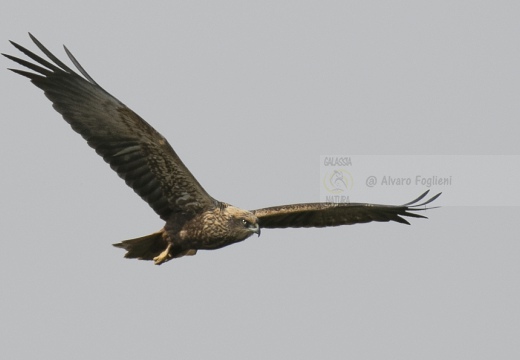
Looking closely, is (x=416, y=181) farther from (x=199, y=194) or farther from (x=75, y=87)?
(x=75, y=87)

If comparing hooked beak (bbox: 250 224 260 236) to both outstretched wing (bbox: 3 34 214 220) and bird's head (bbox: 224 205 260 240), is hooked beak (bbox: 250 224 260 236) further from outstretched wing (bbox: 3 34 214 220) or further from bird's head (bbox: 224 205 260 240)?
outstretched wing (bbox: 3 34 214 220)

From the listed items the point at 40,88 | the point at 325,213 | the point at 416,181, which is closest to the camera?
the point at 40,88

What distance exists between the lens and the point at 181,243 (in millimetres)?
17453

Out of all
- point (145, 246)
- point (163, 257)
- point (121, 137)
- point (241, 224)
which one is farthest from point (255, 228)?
point (121, 137)

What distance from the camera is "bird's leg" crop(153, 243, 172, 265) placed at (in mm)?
17453

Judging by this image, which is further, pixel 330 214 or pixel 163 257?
pixel 330 214

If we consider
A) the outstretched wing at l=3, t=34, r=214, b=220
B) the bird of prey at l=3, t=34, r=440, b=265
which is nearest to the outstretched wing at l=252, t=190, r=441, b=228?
the bird of prey at l=3, t=34, r=440, b=265

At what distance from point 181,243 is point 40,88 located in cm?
260

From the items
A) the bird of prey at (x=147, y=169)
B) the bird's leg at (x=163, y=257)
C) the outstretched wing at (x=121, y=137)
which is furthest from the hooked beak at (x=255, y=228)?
the bird's leg at (x=163, y=257)

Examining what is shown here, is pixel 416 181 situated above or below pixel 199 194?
above

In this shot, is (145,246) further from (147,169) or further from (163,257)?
(147,169)

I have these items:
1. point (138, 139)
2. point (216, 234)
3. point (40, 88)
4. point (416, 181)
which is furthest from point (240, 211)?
point (416, 181)

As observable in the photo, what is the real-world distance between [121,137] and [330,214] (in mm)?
3264

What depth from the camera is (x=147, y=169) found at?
1738cm
